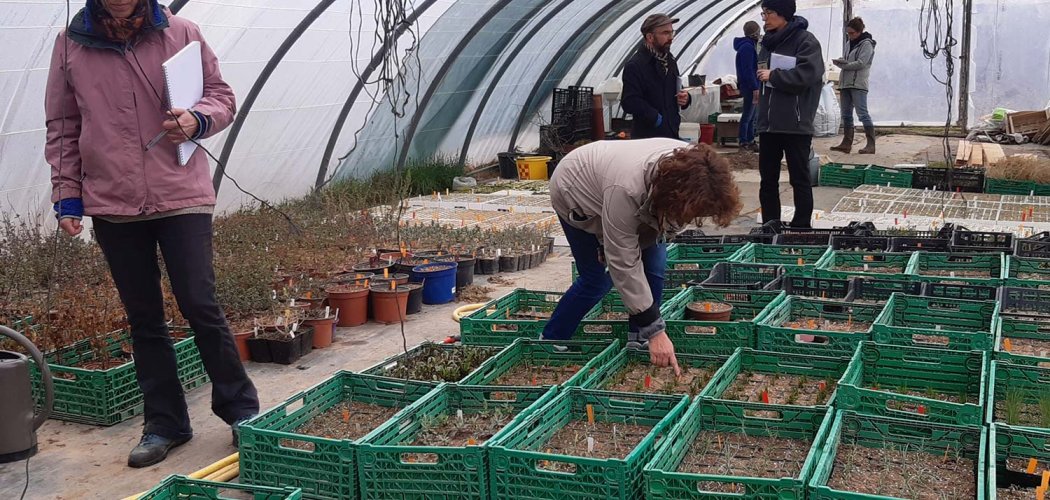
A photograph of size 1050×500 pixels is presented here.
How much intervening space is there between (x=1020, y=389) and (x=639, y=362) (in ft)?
4.54

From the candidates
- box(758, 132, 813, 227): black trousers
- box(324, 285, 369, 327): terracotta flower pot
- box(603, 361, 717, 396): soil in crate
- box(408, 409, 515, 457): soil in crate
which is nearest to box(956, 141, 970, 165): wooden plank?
box(758, 132, 813, 227): black trousers

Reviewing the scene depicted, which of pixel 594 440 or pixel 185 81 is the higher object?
pixel 185 81

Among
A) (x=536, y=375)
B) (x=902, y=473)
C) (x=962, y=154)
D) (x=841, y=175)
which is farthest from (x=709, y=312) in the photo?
(x=962, y=154)

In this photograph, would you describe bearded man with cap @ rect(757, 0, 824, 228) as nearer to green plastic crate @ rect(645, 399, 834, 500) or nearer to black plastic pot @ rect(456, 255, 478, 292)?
black plastic pot @ rect(456, 255, 478, 292)

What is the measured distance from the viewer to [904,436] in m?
3.15

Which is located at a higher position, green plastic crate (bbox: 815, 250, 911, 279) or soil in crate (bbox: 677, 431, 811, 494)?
green plastic crate (bbox: 815, 250, 911, 279)

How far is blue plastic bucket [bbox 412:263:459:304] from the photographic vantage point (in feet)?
19.9

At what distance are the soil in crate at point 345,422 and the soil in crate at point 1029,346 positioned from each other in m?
2.40

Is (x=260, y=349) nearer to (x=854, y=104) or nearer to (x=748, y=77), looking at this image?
(x=748, y=77)

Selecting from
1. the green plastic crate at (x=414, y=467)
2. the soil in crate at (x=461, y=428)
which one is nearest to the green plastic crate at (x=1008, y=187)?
the soil in crate at (x=461, y=428)

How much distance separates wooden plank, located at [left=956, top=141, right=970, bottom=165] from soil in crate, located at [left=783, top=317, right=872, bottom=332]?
6.57 m

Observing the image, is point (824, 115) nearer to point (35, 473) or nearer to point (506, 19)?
point (506, 19)

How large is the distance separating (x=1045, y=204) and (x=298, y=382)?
6598 millimetres

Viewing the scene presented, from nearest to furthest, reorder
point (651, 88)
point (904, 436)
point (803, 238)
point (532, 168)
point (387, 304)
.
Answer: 1. point (904, 436)
2. point (387, 304)
3. point (803, 238)
4. point (651, 88)
5. point (532, 168)
